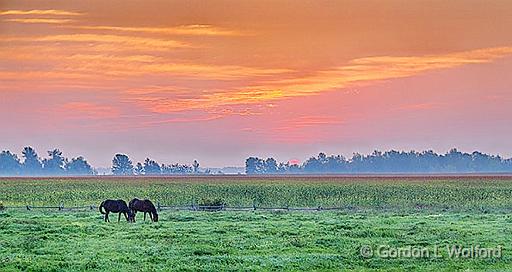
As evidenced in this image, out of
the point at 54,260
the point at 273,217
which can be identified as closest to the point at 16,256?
the point at 54,260

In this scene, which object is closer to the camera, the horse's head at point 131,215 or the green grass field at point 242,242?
the green grass field at point 242,242

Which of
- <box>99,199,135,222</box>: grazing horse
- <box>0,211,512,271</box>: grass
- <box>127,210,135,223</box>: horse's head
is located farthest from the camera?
<box>127,210,135,223</box>: horse's head

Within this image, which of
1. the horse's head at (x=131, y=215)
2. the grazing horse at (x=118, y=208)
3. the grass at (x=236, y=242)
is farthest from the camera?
the horse's head at (x=131, y=215)

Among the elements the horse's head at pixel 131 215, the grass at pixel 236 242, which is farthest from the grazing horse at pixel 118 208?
the grass at pixel 236 242

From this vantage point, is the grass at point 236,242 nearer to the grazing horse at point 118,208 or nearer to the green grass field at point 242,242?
the green grass field at point 242,242

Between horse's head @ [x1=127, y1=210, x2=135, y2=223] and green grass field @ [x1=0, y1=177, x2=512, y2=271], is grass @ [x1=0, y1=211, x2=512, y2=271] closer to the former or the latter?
green grass field @ [x1=0, y1=177, x2=512, y2=271]

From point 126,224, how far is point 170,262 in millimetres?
11541

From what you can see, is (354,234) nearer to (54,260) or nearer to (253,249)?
(253,249)

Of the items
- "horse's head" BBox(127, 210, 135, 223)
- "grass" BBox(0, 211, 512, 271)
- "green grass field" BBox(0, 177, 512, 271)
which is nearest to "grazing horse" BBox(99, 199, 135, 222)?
"horse's head" BBox(127, 210, 135, 223)

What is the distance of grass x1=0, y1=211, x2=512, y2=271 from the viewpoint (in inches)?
780

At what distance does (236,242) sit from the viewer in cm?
2372

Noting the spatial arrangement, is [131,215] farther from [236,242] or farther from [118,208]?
[236,242]

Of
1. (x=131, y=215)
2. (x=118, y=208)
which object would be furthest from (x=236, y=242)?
(x=118, y=208)

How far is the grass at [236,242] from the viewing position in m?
19.8
